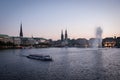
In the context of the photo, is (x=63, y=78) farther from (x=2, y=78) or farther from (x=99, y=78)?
(x=2, y=78)

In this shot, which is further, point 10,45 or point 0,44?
point 10,45

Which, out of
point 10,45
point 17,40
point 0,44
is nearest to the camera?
point 0,44

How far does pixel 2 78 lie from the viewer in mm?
24953

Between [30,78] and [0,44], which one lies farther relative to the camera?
[0,44]

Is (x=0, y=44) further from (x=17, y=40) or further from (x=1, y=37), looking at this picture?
(x=17, y=40)

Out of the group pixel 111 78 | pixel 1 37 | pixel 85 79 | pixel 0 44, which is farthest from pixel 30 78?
pixel 1 37

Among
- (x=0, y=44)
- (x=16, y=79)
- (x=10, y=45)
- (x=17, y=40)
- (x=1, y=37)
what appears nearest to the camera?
(x=16, y=79)

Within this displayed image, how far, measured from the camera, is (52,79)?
24734mm

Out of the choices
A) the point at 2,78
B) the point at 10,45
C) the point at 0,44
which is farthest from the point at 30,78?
the point at 10,45

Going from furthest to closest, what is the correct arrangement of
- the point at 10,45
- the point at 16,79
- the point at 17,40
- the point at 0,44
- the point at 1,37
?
the point at 17,40 → the point at 1,37 → the point at 10,45 → the point at 0,44 → the point at 16,79

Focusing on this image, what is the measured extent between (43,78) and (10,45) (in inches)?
5605

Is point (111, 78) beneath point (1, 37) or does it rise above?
beneath

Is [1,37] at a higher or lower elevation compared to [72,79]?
higher

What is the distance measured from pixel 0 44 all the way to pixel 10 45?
13936 millimetres
